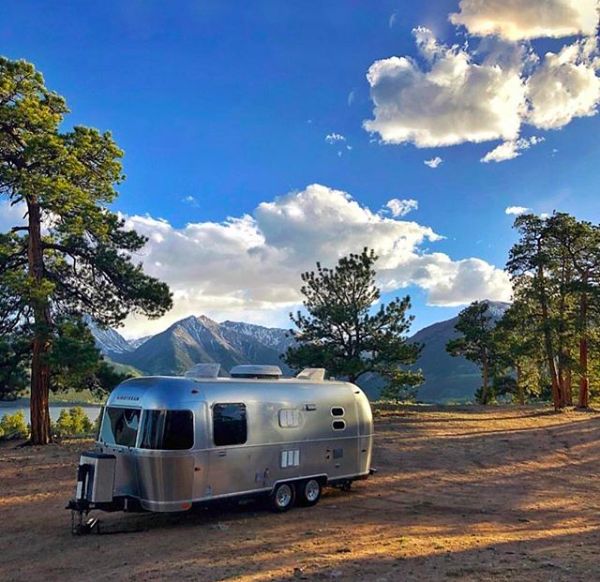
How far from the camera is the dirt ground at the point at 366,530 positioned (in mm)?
8469

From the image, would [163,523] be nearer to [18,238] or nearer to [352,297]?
[18,238]

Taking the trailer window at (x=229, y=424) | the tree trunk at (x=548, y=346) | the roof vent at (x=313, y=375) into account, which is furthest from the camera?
the tree trunk at (x=548, y=346)

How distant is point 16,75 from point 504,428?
88.1 feet

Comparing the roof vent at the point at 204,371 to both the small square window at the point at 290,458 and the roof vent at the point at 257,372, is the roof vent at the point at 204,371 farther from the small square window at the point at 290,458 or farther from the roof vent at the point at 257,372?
the small square window at the point at 290,458

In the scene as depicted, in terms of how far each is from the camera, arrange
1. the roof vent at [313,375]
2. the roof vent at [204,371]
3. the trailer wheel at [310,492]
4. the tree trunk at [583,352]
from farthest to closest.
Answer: the tree trunk at [583,352] < the roof vent at [313,375] < the trailer wheel at [310,492] < the roof vent at [204,371]

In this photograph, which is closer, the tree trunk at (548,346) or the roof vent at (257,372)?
the roof vent at (257,372)

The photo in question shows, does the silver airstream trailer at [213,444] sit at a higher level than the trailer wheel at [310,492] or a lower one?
higher

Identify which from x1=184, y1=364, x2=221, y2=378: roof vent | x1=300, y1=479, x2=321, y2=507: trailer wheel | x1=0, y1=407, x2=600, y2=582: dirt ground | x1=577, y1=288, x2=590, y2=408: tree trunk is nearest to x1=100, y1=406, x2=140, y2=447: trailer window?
x1=184, y1=364, x2=221, y2=378: roof vent

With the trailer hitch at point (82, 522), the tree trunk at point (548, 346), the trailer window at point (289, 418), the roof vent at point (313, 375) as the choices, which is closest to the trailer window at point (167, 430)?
the trailer hitch at point (82, 522)

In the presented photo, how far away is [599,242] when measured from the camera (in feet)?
123

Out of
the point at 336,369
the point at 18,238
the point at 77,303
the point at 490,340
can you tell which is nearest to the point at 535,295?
the point at 490,340

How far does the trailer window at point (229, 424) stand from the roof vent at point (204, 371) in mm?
1086

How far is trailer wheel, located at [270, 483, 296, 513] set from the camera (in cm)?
1285

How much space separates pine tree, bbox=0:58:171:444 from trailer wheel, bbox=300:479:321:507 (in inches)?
490
